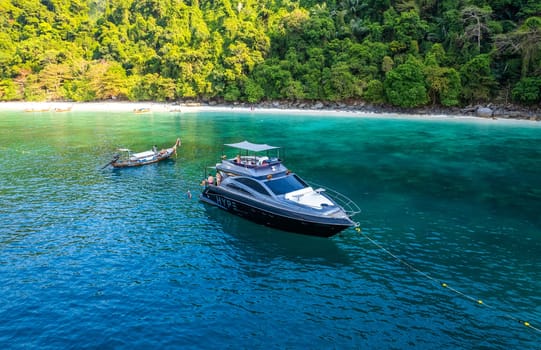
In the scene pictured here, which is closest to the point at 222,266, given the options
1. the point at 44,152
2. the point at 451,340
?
the point at 451,340

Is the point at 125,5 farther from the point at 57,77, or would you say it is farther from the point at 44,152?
the point at 44,152

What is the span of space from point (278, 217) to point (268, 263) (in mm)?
4280

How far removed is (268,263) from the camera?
22000 millimetres

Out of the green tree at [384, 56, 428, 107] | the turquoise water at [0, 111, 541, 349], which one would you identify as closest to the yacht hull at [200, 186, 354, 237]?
the turquoise water at [0, 111, 541, 349]

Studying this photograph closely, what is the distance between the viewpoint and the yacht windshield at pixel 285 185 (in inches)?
1065

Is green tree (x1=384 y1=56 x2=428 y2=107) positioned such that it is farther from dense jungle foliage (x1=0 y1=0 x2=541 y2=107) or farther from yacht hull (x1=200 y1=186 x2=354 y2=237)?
yacht hull (x1=200 y1=186 x2=354 y2=237)

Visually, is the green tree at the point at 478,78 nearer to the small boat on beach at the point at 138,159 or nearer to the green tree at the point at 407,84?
the green tree at the point at 407,84

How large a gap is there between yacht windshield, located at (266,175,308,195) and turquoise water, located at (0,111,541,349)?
10.5 ft

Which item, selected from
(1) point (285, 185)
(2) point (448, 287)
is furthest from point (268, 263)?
(2) point (448, 287)

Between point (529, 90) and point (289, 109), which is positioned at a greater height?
point (529, 90)

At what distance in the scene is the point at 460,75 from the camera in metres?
83.9

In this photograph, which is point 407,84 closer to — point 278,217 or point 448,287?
point 278,217

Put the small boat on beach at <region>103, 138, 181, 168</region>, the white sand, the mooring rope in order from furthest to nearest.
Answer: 1. the white sand
2. the small boat on beach at <region>103, 138, 181, 168</region>
3. the mooring rope

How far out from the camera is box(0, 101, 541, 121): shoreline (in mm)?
81688
